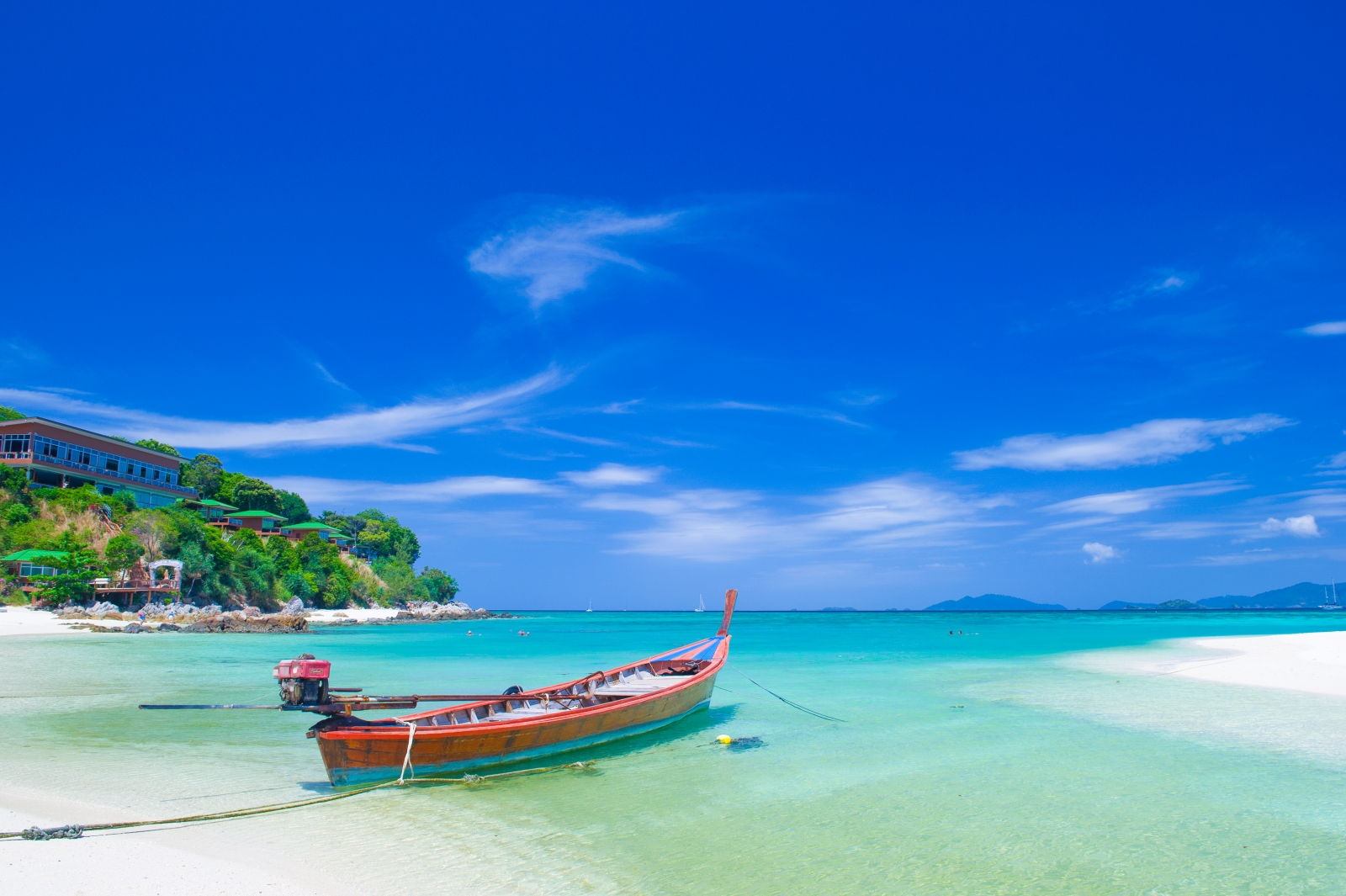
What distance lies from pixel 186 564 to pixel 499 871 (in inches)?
2068

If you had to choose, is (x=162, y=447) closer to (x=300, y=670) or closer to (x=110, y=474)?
(x=110, y=474)

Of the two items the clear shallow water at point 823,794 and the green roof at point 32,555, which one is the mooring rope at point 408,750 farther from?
the green roof at point 32,555

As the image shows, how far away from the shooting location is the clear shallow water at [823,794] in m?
7.57

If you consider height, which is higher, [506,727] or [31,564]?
[31,564]

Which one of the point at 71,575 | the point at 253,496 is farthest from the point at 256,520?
the point at 71,575

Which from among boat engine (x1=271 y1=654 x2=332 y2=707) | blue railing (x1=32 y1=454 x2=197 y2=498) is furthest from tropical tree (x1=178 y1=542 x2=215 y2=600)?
boat engine (x1=271 y1=654 x2=332 y2=707)

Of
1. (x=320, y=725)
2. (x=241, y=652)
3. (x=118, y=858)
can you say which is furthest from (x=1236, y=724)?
(x=241, y=652)

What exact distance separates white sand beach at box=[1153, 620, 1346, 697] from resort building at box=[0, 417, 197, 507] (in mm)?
62816

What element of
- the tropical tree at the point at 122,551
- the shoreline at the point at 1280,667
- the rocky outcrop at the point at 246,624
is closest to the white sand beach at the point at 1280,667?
the shoreline at the point at 1280,667

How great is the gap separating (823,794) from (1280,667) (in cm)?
2192

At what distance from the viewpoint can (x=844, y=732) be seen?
595 inches

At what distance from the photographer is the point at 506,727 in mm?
10945

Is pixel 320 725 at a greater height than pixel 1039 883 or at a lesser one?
greater

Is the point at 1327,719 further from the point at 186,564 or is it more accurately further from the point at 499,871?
the point at 186,564
